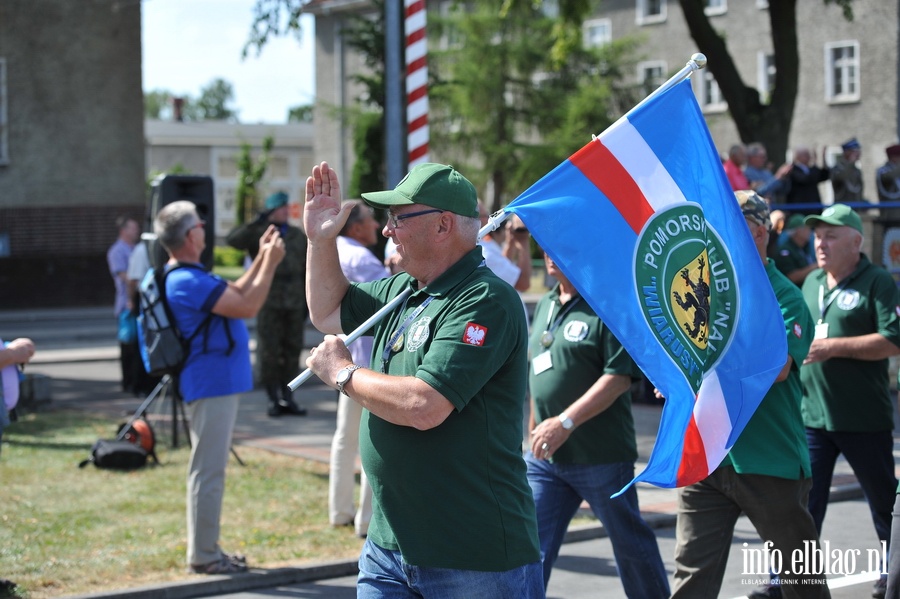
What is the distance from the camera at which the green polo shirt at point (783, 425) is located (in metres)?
4.88

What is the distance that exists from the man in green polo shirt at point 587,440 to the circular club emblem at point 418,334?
5.45ft

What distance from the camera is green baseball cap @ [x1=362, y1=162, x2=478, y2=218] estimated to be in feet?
12.0

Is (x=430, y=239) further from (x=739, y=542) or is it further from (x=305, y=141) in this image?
(x=305, y=141)

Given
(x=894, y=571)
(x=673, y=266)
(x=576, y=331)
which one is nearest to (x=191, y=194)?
(x=576, y=331)

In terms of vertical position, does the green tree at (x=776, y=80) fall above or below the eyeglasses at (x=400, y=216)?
above

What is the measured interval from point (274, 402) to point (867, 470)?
7.42 meters

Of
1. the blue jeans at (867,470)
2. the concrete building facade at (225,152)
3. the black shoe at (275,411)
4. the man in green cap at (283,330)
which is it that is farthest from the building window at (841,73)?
the concrete building facade at (225,152)

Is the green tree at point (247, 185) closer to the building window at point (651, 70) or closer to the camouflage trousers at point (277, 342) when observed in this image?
the building window at point (651, 70)

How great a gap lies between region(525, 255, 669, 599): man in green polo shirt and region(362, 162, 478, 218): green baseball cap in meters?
1.70

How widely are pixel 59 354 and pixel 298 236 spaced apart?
9.10m

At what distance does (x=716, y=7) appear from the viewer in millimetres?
43562

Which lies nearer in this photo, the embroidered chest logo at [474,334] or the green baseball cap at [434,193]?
the embroidered chest logo at [474,334]

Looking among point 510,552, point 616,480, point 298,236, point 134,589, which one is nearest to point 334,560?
point 134,589

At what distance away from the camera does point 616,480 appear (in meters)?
5.37
